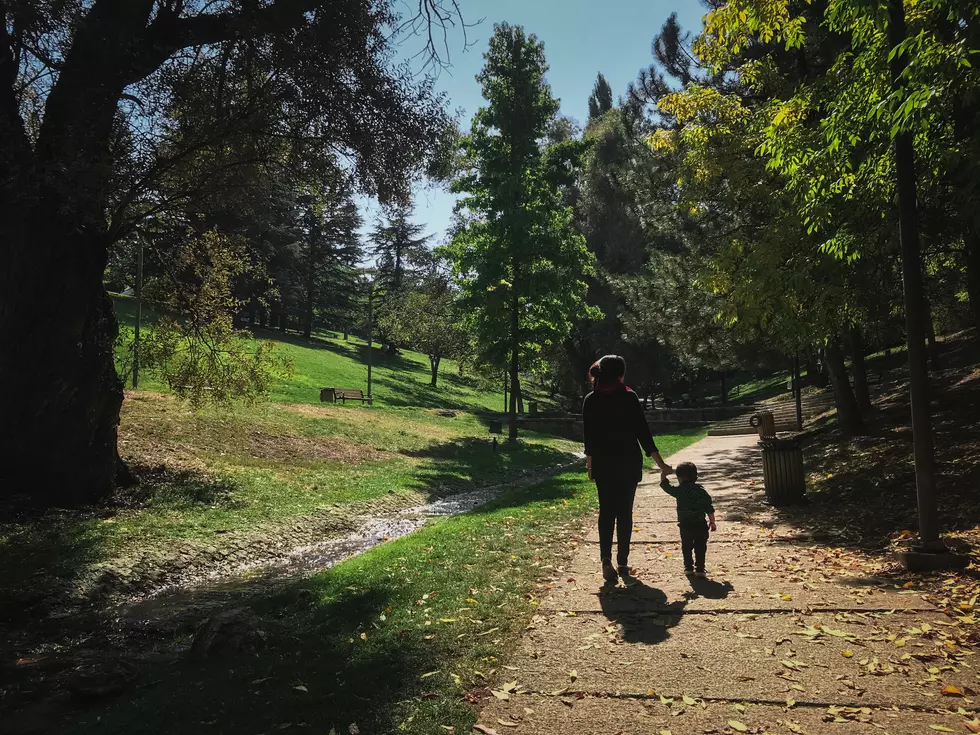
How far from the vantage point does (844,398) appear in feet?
43.2

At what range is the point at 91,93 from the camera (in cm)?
830

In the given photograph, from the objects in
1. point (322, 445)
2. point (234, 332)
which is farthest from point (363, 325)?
point (234, 332)

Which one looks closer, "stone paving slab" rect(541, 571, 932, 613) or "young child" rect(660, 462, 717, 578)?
"stone paving slab" rect(541, 571, 932, 613)

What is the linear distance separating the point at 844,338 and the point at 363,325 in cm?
4626

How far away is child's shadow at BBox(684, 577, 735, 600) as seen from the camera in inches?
201

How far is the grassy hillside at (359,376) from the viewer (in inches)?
1214

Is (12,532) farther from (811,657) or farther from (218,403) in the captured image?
(811,657)

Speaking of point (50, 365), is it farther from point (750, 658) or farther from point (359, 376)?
point (359, 376)

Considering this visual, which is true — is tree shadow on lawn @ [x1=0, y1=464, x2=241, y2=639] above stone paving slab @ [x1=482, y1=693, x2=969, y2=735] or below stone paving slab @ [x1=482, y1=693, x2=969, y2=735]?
below

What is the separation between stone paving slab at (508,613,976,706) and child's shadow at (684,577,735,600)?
1.65 feet

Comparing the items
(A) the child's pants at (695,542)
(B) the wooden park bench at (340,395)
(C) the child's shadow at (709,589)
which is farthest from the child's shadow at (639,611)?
(B) the wooden park bench at (340,395)

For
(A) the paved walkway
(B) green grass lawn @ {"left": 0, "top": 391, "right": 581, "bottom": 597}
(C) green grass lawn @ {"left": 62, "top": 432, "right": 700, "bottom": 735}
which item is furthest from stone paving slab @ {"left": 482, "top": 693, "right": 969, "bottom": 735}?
(B) green grass lawn @ {"left": 0, "top": 391, "right": 581, "bottom": 597}

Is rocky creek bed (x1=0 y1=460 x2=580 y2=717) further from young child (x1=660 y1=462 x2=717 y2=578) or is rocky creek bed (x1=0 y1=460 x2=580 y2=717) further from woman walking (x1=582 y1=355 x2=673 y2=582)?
young child (x1=660 y1=462 x2=717 y2=578)

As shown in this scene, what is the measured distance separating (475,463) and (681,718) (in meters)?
15.9
